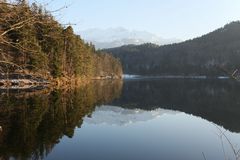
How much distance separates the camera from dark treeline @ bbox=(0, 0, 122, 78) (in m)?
7.16

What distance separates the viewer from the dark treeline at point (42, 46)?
7164 millimetres

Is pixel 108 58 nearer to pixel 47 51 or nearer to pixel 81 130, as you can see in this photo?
pixel 47 51

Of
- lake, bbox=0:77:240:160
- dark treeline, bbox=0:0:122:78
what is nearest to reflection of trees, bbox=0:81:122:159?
lake, bbox=0:77:240:160

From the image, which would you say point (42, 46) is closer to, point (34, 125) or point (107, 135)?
point (34, 125)

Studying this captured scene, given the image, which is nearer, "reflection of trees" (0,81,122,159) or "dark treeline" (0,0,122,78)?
"dark treeline" (0,0,122,78)

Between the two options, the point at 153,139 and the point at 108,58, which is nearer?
the point at 153,139

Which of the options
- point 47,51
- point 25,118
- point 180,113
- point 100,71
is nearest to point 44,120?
point 25,118

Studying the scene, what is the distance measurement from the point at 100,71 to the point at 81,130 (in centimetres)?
13813

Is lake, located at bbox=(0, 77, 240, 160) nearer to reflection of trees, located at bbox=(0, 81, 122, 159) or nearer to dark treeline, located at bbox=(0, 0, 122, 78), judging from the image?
reflection of trees, located at bbox=(0, 81, 122, 159)

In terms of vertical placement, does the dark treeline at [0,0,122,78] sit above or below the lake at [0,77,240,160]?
above

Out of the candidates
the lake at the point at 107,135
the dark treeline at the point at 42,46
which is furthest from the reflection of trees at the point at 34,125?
the dark treeline at the point at 42,46

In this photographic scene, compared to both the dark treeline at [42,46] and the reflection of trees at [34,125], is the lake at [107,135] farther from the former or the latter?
the dark treeline at [42,46]

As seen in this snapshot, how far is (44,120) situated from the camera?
3172cm

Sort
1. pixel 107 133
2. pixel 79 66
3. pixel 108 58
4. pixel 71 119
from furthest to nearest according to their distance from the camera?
pixel 108 58 → pixel 79 66 → pixel 71 119 → pixel 107 133
